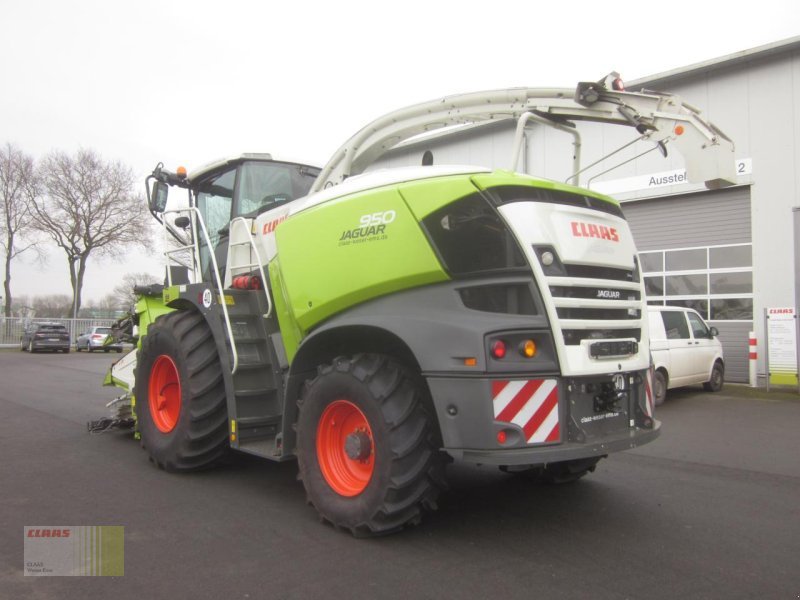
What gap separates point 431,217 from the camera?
151 inches

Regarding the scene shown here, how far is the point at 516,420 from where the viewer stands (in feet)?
11.7

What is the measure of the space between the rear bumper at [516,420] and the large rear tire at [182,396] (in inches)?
99.2

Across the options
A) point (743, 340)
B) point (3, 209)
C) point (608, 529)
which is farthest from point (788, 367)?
point (3, 209)

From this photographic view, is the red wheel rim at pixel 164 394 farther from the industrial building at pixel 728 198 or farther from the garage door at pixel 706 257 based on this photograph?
the garage door at pixel 706 257

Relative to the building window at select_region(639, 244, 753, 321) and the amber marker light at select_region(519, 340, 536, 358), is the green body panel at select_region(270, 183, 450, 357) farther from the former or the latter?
the building window at select_region(639, 244, 753, 321)

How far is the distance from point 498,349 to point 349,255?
126cm

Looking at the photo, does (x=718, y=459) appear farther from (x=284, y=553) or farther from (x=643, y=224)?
Answer: (x=643, y=224)

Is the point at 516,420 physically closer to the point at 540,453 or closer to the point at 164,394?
the point at 540,453

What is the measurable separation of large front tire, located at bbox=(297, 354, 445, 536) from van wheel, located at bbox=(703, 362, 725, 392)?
10238 millimetres

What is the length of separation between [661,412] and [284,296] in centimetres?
738

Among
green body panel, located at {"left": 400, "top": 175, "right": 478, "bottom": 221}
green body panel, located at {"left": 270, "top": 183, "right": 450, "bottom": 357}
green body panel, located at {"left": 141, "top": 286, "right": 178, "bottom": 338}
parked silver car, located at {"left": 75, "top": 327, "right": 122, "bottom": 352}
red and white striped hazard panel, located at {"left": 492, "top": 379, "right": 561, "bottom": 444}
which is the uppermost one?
green body panel, located at {"left": 400, "top": 175, "right": 478, "bottom": 221}

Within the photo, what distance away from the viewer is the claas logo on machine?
13.1 ft

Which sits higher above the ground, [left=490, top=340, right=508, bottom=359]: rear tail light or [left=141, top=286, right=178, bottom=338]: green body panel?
[left=141, top=286, right=178, bottom=338]: green body panel

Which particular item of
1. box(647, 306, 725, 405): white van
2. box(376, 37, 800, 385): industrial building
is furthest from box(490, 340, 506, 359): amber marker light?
box(376, 37, 800, 385): industrial building
